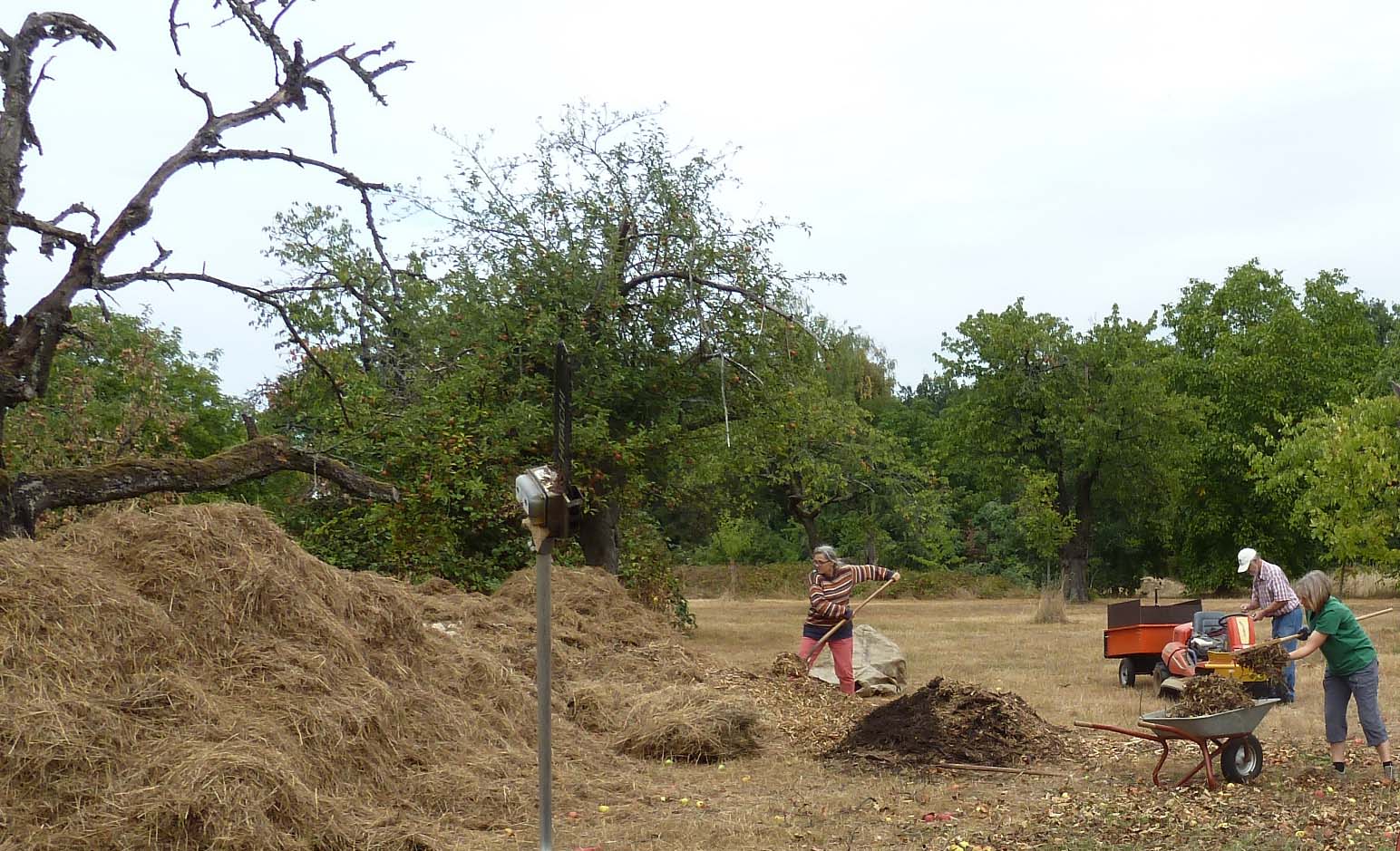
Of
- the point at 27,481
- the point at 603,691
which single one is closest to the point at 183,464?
the point at 27,481

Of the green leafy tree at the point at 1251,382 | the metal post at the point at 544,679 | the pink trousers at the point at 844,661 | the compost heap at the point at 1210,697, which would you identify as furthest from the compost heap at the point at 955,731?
the green leafy tree at the point at 1251,382

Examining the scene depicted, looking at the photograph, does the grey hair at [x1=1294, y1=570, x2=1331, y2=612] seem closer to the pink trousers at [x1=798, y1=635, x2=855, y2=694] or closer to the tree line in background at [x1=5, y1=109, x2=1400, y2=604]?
the pink trousers at [x1=798, y1=635, x2=855, y2=694]

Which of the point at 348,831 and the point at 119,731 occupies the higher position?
the point at 119,731

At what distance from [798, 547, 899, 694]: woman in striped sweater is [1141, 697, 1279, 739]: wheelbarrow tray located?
3.93m

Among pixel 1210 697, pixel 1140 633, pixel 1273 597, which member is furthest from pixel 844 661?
pixel 1210 697

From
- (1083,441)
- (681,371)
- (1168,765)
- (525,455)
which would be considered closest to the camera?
(1168,765)

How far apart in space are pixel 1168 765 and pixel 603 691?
4.36 m

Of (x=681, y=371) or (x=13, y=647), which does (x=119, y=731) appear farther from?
(x=681, y=371)

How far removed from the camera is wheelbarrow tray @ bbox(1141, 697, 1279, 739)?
728cm

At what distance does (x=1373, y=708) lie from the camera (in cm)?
780

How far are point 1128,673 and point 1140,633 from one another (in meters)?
0.64

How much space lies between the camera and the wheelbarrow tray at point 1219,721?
728 centimetres

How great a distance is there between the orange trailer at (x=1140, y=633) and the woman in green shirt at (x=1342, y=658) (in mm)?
4248

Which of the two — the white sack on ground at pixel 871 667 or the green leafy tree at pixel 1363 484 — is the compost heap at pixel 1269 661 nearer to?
the white sack on ground at pixel 871 667
